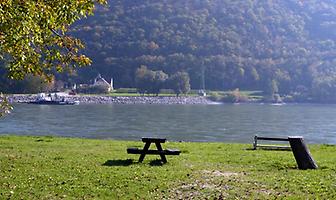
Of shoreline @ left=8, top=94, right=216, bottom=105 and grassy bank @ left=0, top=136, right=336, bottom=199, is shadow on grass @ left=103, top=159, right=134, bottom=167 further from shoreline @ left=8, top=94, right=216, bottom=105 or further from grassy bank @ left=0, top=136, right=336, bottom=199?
shoreline @ left=8, top=94, right=216, bottom=105

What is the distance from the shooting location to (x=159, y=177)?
1477 centimetres

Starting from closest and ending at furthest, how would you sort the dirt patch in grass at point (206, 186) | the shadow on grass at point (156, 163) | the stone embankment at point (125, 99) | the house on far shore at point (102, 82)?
1. the dirt patch in grass at point (206, 186)
2. the shadow on grass at point (156, 163)
3. the stone embankment at point (125, 99)
4. the house on far shore at point (102, 82)

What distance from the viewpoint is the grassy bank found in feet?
42.1

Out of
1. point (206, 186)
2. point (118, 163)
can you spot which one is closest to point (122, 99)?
point (118, 163)

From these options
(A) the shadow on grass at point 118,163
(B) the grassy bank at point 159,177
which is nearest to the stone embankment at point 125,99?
(B) the grassy bank at point 159,177

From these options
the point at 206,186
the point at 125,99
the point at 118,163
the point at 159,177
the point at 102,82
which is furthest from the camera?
the point at 102,82

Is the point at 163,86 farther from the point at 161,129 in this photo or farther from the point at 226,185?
the point at 226,185

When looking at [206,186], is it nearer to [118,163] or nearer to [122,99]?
[118,163]

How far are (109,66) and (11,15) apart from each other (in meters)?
178

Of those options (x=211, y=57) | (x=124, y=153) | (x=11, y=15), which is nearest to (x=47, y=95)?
(x=211, y=57)

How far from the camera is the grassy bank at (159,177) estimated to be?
42.1 ft

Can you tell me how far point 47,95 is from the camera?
498 ft

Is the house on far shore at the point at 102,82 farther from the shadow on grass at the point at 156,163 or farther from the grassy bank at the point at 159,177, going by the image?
the shadow on grass at the point at 156,163

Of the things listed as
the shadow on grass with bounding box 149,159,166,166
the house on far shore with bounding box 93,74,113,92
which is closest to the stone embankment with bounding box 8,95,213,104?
the house on far shore with bounding box 93,74,113,92
